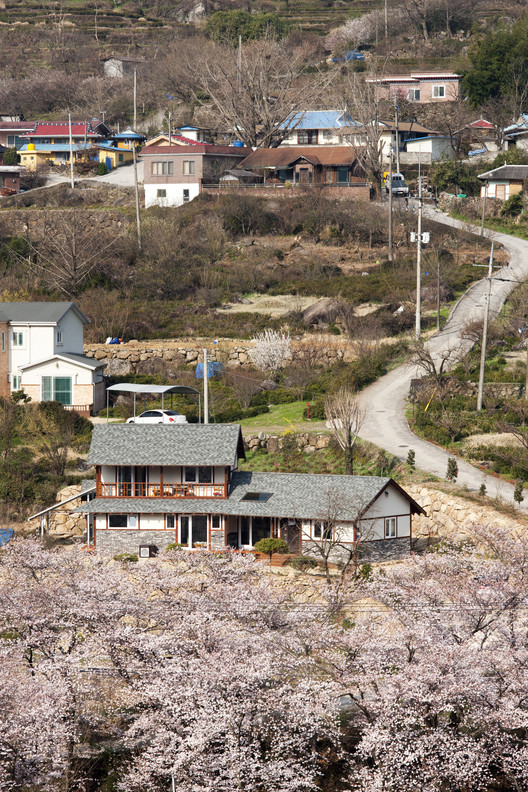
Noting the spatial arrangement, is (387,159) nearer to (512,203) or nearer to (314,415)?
(512,203)

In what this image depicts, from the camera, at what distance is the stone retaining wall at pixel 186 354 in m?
53.7

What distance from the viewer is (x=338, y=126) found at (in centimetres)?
8694

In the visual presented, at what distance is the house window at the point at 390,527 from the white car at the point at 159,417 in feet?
37.9

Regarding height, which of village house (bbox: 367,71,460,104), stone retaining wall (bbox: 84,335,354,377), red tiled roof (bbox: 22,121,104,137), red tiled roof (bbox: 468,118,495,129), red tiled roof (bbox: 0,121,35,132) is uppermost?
village house (bbox: 367,71,460,104)

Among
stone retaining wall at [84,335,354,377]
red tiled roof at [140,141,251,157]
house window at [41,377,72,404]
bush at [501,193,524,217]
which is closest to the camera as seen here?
house window at [41,377,72,404]

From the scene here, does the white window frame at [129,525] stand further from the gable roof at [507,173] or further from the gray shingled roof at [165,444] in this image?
the gable roof at [507,173]

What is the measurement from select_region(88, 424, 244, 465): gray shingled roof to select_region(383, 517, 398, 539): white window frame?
549 cm

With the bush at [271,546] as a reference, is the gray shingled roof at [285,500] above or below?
above

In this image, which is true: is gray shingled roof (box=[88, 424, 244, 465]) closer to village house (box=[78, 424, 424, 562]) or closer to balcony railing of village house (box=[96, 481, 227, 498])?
Answer: village house (box=[78, 424, 424, 562])

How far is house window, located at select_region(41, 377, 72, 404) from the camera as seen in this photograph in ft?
163

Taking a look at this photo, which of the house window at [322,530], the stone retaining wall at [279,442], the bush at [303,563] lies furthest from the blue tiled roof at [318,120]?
the bush at [303,563]

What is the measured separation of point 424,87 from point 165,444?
228 ft

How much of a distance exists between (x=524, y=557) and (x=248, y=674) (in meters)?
7.58

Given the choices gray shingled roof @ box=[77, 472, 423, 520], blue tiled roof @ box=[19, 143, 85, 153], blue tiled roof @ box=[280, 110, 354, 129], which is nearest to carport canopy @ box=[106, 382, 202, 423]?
gray shingled roof @ box=[77, 472, 423, 520]
